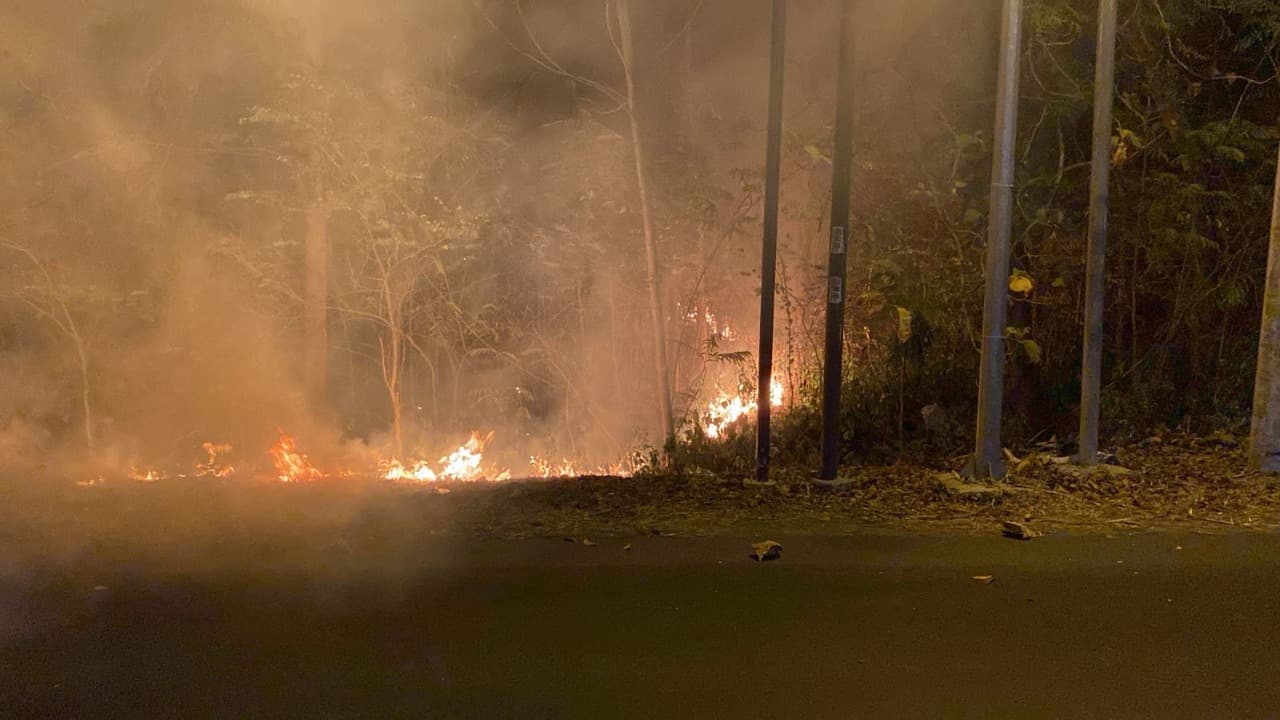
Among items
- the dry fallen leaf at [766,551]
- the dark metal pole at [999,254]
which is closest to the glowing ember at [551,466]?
the dark metal pole at [999,254]

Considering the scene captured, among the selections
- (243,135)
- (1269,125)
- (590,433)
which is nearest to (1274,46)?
(1269,125)

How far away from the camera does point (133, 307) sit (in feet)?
45.7

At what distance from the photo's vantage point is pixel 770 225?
27.8 ft

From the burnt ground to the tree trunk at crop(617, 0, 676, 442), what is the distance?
4075mm

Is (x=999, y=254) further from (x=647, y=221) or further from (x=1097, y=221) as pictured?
(x=647, y=221)

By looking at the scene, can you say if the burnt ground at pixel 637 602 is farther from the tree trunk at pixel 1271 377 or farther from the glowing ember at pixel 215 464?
the glowing ember at pixel 215 464

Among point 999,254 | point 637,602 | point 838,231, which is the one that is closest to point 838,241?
point 838,231

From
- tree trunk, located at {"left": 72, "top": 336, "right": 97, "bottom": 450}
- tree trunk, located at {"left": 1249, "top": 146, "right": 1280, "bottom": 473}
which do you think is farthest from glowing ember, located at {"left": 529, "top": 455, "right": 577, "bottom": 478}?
tree trunk, located at {"left": 1249, "top": 146, "right": 1280, "bottom": 473}

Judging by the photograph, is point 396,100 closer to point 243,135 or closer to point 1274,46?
point 243,135

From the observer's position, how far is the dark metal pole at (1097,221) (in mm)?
8578

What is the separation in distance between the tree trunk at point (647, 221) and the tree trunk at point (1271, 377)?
230 inches

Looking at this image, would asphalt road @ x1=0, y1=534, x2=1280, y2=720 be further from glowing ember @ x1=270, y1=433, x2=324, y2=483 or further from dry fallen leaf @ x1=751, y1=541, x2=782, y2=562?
glowing ember @ x1=270, y1=433, x2=324, y2=483

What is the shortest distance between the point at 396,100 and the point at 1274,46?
973 centimetres

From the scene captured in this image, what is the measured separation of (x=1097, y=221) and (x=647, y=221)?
5.20 m
